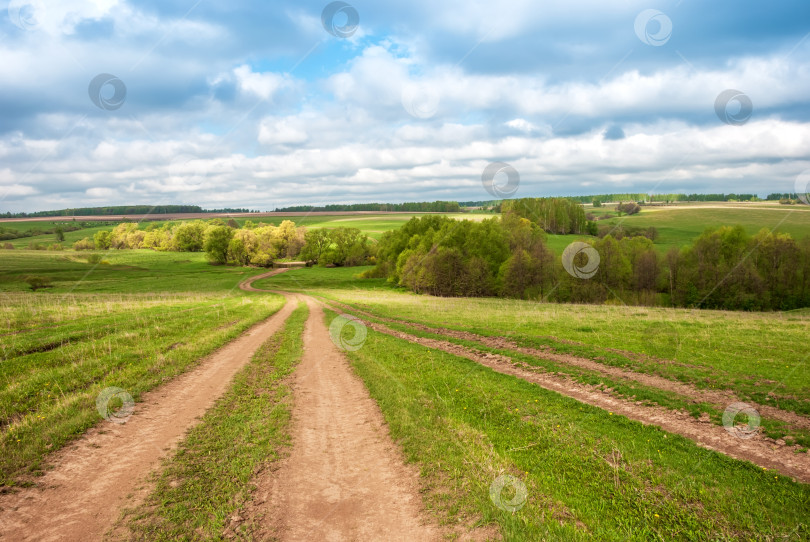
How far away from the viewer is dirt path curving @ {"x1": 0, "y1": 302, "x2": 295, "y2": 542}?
659 cm

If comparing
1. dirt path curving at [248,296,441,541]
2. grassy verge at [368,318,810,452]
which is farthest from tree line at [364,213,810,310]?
dirt path curving at [248,296,441,541]

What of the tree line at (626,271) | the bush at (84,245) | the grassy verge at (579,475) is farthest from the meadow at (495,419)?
the bush at (84,245)

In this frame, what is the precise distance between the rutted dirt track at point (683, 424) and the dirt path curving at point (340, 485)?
6488 mm

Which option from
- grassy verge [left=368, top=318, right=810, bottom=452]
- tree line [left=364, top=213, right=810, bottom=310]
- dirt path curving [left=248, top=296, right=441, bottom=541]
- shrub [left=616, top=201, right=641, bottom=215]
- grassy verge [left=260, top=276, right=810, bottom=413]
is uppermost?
shrub [left=616, top=201, right=641, bottom=215]

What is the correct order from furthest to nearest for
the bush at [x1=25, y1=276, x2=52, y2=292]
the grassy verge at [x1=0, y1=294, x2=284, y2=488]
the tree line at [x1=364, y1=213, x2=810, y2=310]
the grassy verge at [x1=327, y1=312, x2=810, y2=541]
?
1. the tree line at [x1=364, y1=213, x2=810, y2=310]
2. the bush at [x1=25, y1=276, x2=52, y2=292]
3. the grassy verge at [x1=0, y1=294, x2=284, y2=488]
4. the grassy verge at [x1=327, y1=312, x2=810, y2=541]

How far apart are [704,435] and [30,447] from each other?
15626 millimetres

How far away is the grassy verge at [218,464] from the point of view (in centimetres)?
672

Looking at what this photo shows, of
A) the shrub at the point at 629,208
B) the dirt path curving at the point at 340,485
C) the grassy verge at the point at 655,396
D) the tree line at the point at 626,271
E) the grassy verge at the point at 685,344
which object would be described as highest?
the shrub at the point at 629,208

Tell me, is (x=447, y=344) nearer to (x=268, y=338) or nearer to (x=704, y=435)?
(x=268, y=338)

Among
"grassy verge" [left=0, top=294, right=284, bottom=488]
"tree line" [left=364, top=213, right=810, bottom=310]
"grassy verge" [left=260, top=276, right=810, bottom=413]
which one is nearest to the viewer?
"grassy verge" [left=0, top=294, right=284, bottom=488]

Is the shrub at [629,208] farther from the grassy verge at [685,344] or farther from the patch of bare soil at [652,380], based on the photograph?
the patch of bare soil at [652,380]

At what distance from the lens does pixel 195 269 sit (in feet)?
369

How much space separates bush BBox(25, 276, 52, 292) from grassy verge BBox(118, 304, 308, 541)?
77.0m

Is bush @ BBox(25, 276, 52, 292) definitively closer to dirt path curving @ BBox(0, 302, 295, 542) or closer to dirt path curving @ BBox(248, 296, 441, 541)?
dirt path curving @ BBox(0, 302, 295, 542)
